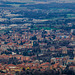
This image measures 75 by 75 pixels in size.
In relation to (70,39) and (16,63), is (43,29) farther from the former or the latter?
(16,63)

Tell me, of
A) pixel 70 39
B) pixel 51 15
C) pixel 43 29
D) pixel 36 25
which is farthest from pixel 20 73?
pixel 51 15

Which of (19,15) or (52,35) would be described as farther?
(19,15)

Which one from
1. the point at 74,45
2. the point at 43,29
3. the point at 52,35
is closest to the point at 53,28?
the point at 43,29

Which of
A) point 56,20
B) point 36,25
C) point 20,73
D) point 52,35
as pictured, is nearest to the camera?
point 20,73

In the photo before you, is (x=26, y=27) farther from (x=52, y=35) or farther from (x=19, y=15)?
(x=19, y=15)

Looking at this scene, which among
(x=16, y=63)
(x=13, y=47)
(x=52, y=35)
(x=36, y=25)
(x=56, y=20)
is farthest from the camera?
(x=56, y=20)

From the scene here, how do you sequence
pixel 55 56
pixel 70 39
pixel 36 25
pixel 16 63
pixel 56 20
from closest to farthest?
pixel 16 63 < pixel 55 56 < pixel 70 39 < pixel 36 25 < pixel 56 20
